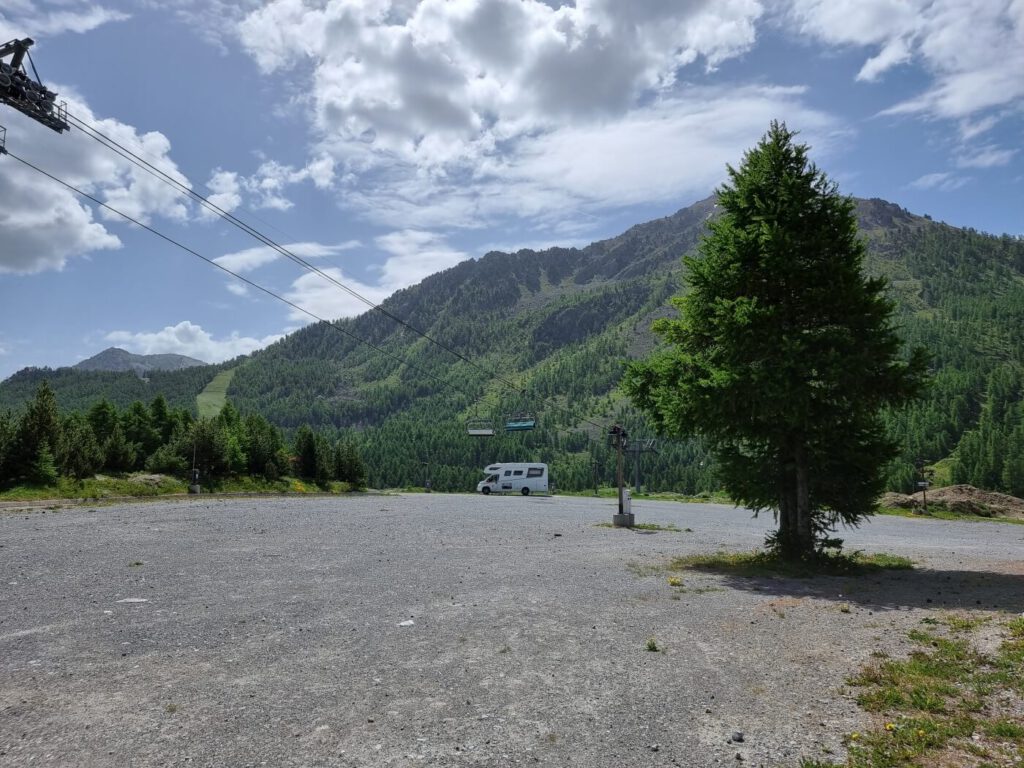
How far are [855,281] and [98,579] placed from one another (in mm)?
18293

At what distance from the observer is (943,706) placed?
20.7 feet

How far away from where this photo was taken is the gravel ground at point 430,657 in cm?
564

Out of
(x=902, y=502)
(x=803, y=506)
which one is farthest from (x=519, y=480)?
(x=803, y=506)

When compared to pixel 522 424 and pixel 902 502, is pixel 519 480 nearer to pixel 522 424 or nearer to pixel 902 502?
pixel 522 424

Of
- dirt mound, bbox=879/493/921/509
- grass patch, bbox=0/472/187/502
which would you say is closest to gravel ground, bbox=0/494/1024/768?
grass patch, bbox=0/472/187/502

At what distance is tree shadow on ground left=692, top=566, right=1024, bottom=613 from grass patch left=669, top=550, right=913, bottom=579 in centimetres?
28

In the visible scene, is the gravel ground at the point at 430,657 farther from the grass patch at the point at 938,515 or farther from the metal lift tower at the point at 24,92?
the grass patch at the point at 938,515

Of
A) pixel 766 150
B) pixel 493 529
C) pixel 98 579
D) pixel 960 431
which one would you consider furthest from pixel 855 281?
pixel 960 431

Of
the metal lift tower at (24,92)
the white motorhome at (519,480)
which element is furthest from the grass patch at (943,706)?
the white motorhome at (519,480)

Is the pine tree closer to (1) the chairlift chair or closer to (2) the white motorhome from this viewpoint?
(1) the chairlift chair

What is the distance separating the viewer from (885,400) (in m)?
15.2

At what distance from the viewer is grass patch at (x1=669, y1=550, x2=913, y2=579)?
50.4 feet

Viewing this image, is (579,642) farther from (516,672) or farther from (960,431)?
(960,431)

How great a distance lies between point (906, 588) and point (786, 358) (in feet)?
18.1
